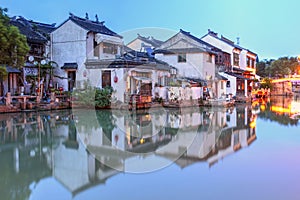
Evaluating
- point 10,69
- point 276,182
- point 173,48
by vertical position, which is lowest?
point 276,182

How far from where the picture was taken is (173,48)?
22.8m

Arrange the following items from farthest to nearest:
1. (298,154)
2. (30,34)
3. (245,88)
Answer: (245,88)
(30,34)
(298,154)

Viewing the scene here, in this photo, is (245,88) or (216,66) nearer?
(216,66)

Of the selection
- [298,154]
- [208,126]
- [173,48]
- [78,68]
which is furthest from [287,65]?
[298,154]

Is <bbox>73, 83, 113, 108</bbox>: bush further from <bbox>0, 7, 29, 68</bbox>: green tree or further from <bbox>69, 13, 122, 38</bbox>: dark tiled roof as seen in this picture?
<bbox>69, 13, 122, 38</bbox>: dark tiled roof

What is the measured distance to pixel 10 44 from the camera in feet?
42.8

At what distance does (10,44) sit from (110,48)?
6835 mm

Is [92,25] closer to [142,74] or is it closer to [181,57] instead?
[142,74]

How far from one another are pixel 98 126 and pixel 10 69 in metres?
7.39

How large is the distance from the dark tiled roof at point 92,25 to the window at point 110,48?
720 millimetres

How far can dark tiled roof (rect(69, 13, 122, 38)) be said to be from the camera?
734 inches

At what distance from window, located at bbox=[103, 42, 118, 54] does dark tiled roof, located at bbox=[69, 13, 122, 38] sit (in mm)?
720

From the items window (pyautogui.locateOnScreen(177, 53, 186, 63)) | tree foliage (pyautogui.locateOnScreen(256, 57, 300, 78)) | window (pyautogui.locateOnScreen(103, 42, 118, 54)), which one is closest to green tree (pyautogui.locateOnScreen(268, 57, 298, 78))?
tree foliage (pyautogui.locateOnScreen(256, 57, 300, 78))

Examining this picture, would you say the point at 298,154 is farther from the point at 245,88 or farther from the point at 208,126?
the point at 245,88
